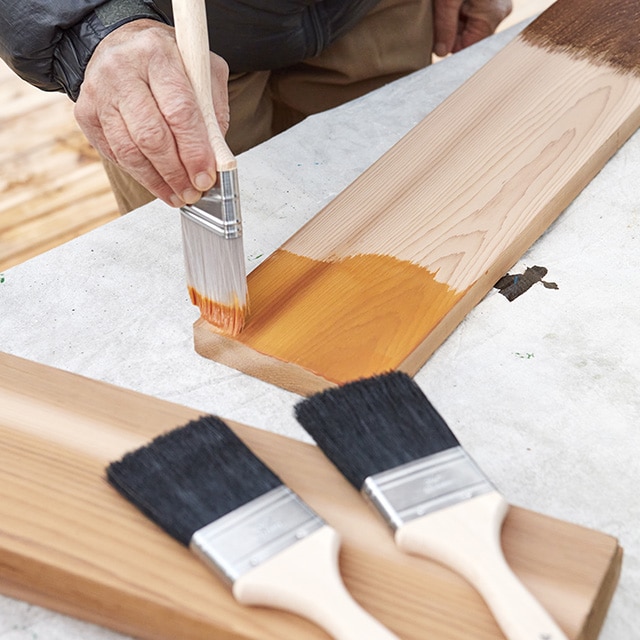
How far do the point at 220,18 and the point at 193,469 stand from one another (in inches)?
42.2

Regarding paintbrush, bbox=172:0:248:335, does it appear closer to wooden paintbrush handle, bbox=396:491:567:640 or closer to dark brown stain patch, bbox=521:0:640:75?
wooden paintbrush handle, bbox=396:491:567:640

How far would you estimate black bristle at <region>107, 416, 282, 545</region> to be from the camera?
0.87m

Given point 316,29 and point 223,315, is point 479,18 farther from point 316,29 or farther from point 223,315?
point 223,315

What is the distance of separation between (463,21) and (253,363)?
146 cm

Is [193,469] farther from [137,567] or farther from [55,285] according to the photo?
[55,285]

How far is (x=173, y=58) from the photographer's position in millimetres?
1242

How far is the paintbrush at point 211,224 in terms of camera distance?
1130mm

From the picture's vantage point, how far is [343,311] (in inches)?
49.6

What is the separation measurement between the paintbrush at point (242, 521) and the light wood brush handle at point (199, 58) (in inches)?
14.9

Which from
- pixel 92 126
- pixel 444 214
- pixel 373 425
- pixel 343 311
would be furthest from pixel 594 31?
pixel 373 425

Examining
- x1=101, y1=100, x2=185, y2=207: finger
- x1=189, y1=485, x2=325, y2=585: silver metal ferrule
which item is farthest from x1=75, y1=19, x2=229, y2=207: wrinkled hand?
x1=189, y1=485, x2=325, y2=585: silver metal ferrule

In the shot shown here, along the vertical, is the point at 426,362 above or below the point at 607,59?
below

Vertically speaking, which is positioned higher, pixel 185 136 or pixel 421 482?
pixel 185 136

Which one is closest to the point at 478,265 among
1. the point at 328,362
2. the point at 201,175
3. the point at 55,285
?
the point at 328,362
